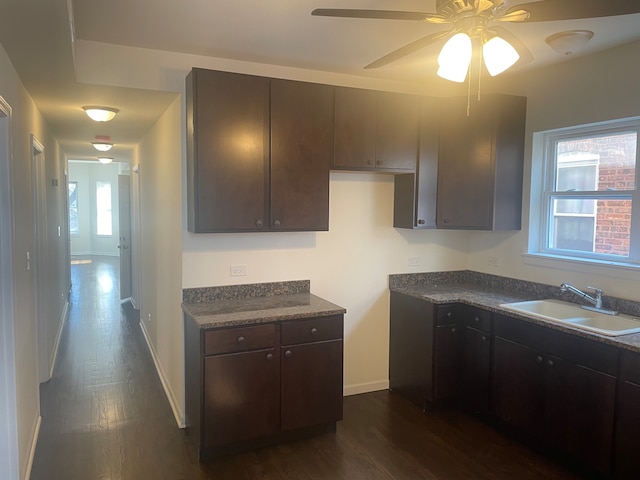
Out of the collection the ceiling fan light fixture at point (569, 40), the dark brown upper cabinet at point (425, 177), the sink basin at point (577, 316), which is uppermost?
the ceiling fan light fixture at point (569, 40)

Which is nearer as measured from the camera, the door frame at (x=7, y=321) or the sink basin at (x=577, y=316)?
the door frame at (x=7, y=321)

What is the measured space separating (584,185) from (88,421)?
391cm

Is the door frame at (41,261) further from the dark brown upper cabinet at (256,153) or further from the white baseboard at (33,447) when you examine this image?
the dark brown upper cabinet at (256,153)

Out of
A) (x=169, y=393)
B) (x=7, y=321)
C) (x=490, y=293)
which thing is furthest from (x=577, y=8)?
(x=169, y=393)

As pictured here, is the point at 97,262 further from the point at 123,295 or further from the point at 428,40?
the point at 428,40

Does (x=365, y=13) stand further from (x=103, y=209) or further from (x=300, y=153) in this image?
(x=103, y=209)

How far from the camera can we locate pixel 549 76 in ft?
11.1

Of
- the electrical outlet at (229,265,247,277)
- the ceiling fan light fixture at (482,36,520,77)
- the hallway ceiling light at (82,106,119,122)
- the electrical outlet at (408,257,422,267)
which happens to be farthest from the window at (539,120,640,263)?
the hallway ceiling light at (82,106,119,122)

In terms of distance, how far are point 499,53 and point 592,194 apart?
5.85 feet

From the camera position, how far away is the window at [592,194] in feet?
10.1

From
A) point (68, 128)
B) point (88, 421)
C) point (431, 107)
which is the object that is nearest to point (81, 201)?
point (68, 128)

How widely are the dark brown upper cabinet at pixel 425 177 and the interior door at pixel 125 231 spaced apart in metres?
4.92

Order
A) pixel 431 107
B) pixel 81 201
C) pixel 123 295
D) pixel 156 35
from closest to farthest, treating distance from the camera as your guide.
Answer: pixel 156 35
pixel 431 107
pixel 123 295
pixel 81 201

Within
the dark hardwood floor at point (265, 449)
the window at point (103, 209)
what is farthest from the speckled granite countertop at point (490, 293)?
the window at point (103, 209)
